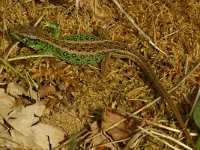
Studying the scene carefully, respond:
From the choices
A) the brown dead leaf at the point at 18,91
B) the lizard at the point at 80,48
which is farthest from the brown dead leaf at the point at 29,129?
the lizard at the point at 80,48

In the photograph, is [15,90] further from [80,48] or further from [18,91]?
[80,48]

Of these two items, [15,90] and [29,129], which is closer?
[29,129]

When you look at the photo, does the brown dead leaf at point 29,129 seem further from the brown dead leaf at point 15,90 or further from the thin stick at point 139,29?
the thin stick at point 139,29

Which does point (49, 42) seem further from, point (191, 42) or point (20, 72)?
point (191, 42)

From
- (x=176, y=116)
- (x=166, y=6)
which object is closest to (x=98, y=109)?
(x=176, y=116)

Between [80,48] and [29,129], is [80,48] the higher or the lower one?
the higher one

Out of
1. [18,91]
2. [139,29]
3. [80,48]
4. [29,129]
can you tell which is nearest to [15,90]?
[18,91]

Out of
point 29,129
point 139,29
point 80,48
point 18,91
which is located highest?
point 139,29

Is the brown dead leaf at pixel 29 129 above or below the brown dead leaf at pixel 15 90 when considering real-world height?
below
